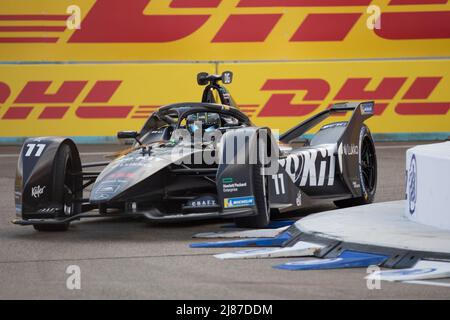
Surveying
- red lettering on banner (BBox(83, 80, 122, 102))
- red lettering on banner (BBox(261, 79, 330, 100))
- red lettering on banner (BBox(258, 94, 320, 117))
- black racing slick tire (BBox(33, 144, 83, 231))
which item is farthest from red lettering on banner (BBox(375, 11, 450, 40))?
black racing slick tire (BBox(33, 144, 83, 231))

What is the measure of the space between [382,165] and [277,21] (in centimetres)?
481

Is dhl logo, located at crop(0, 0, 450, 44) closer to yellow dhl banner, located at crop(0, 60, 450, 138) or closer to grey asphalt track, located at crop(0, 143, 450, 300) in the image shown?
yellow dhl banner, located at crop(0, 60, 450, 138)

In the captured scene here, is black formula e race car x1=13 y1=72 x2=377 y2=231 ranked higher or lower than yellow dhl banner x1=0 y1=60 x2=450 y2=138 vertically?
lower

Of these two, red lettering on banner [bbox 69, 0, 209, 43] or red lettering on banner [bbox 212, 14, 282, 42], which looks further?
red lettering on banner [bbox 212, 14, 282, 42]

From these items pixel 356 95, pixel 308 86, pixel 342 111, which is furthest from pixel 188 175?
pixel 356 95

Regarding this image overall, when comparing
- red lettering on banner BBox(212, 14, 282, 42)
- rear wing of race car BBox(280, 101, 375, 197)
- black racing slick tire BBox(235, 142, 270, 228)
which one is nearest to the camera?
black racing slick tire BBox(235, 142, 270, 228)

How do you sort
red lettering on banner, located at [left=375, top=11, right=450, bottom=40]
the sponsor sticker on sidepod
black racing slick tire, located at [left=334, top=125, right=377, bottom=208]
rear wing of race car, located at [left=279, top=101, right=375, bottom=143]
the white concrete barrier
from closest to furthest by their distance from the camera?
the white concrete barrier → the sponsor sticker on sidepod → black racing slick tire, located at [left=334, top=125, right=377, bottom=208] → rear wing of race car, located at [left=279, top=101, right=375, bottom=143] → red lettering on banner, located at [left=375, top=11, right=450, bottom=40]

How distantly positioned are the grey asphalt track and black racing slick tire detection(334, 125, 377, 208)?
186cm

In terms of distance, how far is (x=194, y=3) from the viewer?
20.9 metres

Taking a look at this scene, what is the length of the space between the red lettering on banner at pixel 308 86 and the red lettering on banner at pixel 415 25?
1681 mm

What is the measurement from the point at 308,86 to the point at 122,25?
139 inches

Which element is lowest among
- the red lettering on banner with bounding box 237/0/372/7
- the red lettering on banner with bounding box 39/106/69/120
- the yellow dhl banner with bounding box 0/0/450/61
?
the red lettering on banner with bounding box 39/106/69/120

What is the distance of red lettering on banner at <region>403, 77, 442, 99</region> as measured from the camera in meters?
20.3

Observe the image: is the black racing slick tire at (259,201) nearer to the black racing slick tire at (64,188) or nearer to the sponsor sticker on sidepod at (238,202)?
the sponsor sticker on sidepod at (238,202)
